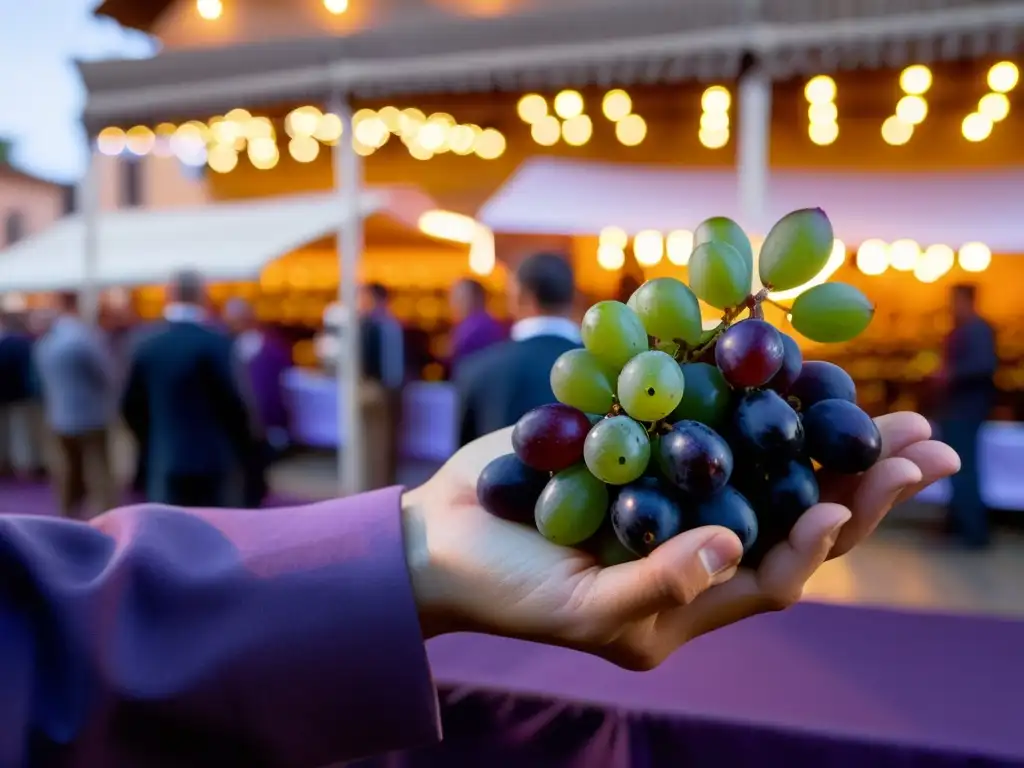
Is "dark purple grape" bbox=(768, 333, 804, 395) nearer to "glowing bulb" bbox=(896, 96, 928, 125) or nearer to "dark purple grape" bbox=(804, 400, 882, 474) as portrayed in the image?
"dark purple grape" bbox=(804, 400, 882, 474)

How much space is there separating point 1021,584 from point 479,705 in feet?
12.5

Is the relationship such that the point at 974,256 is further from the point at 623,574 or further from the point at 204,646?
the point at 204,646

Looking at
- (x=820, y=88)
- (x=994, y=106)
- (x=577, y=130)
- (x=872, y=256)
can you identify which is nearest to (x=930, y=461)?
(x=820, y=88)

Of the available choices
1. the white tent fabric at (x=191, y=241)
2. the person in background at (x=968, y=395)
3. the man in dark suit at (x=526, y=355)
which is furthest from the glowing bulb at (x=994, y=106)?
the man in dark suit at (x=526, y=355)

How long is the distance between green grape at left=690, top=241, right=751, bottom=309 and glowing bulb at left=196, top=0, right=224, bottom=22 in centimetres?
925

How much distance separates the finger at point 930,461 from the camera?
34.2 inches

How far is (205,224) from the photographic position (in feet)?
28.5

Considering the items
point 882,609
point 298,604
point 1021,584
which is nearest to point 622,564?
point 298,604

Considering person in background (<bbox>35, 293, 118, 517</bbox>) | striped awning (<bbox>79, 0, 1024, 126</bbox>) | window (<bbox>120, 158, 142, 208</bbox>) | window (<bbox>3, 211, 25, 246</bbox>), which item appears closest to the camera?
striped awning (<bbox>79, 0, 1024, 126</bbox>)

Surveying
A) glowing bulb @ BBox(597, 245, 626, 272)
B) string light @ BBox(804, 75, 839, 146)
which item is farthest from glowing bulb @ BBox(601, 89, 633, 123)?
string light @ BBox(804, 75, 839, 146)

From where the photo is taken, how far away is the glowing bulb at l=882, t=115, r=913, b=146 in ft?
24.0

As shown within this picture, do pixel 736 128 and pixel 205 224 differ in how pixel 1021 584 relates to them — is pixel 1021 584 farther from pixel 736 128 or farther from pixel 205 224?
pixel 205 224

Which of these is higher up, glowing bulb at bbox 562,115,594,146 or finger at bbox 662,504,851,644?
glowing bulb at bbox 562,115,594,146

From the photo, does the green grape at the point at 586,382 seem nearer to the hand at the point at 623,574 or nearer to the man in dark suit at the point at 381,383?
the hand at the point at 623,574
